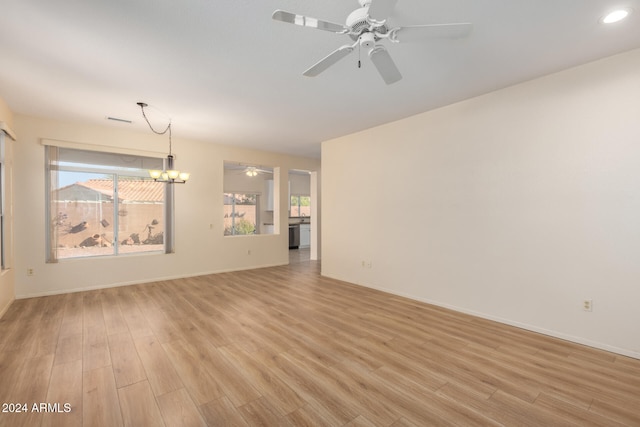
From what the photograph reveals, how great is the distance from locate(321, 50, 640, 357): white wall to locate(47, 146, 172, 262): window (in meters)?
4.28

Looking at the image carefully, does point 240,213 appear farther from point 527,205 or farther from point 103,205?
point 527,205

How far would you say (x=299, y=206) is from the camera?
1075cm

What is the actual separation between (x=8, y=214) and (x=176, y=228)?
2220 mm

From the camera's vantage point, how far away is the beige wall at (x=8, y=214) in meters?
3.58

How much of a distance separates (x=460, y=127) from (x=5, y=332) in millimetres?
5834

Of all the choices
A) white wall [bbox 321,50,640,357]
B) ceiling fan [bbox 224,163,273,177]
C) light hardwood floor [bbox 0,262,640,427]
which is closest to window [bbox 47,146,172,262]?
light hardwood floor [bbox 0,262,640,427]

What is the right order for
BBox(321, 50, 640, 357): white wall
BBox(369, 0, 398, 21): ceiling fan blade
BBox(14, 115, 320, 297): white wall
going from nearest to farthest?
1. BBox(369, 0, 398, 21): ceiling fan blade
2. BBox(321, 50, 640, 357): white wall
3. BBox(14, 115, 320, 297): white wall

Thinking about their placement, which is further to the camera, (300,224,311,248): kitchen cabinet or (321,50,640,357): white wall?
(300,224,311,248): kitchen cabinet

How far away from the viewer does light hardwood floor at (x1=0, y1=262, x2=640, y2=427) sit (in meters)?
1.82

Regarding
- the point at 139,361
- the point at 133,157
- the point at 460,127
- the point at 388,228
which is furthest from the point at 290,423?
the point at 133,157

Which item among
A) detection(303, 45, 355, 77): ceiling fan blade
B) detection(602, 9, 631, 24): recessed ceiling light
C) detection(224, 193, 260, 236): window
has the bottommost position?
detection(224, 193, 260, 236): window

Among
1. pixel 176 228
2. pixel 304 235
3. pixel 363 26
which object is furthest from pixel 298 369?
pixel 304 235

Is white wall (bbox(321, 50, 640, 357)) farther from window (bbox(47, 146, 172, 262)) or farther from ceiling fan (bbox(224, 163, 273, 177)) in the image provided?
ceiling fan (bbox(224, 163, 273, 177))

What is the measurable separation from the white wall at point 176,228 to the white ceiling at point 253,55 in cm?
62
